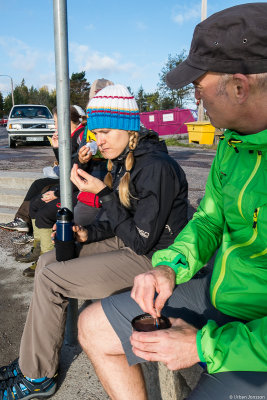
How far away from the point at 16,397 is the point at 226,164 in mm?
1630

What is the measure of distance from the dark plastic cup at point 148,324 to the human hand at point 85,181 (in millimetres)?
990

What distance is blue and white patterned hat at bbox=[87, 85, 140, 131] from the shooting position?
2.41 meters

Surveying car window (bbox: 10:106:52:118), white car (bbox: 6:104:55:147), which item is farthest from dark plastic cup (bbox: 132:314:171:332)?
car window (bbox: 10:106:52:118)

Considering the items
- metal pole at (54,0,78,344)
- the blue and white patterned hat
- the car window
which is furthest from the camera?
the car window

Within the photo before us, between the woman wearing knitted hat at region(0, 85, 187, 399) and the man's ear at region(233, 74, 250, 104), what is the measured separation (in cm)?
76

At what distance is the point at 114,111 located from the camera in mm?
2434

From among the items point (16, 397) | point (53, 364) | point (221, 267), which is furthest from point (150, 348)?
point (16, 397)

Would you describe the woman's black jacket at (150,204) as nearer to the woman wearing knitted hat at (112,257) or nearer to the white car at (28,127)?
the woman wearing knitted hat at (112,257)

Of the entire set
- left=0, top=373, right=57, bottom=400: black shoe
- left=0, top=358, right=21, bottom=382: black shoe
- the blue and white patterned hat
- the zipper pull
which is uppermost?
the blue and white patterned hat

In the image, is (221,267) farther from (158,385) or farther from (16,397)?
(16,397)

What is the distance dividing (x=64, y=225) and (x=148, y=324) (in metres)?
0.93

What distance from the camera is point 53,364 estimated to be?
78.7 inches

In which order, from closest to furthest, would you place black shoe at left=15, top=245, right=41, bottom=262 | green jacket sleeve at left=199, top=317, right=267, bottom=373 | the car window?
1. green jacket sleeve at left=199, top=317, right=267, bottom=373
2. black shoe at left=15, top=245, right=41, bottom=262
3. the car window

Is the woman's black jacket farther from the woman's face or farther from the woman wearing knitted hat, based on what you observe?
the woman's face
